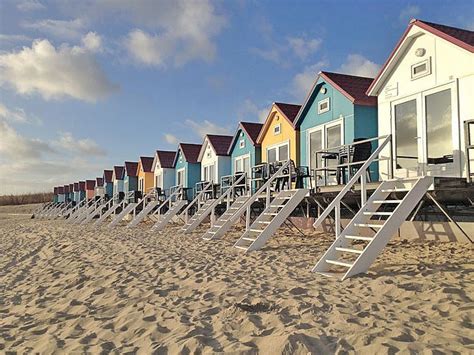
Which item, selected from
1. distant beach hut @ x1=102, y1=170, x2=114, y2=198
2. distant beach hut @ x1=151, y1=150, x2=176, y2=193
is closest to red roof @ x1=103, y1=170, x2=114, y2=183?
distant beach hut @ x1=102, y1=170, x2=114, y2=198

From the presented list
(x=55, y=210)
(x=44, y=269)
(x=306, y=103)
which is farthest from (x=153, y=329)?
(x=55, y=210)

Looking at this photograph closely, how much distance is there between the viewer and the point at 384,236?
677 cm

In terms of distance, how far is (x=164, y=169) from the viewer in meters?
27.2

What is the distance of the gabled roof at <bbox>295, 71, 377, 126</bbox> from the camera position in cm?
1219

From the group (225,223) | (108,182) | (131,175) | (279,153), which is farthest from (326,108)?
(108,182)

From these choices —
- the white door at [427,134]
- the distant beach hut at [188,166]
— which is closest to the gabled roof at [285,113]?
the white door at [427,134]

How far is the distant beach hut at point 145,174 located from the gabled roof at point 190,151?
5.61 m

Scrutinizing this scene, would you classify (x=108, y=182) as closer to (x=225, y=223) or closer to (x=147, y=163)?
(x=147, y=163)

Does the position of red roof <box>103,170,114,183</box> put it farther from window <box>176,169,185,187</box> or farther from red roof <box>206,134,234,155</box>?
red roof <box>206,134,234,155</box>

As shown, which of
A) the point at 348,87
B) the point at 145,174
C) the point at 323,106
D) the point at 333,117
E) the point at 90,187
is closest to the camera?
the point at 348,87

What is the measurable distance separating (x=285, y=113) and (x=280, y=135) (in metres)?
0.80

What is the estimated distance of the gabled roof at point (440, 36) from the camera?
29.6ft

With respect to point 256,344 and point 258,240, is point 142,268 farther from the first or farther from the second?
point 256,344

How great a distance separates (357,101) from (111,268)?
7718 millimetres
